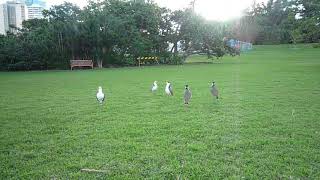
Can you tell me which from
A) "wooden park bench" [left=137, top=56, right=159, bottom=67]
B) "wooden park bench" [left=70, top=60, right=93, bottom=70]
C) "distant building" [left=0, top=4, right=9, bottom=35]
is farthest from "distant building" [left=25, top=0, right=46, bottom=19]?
"wooden park bench" [left=137, top=56, right=159, bottom=67]

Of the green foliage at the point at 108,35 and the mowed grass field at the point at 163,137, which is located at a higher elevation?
the green foliage at the point at 108,35

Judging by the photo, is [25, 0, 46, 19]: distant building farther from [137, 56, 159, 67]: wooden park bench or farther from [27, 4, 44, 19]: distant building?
[137, 56, 159, 67]: wooden park bench

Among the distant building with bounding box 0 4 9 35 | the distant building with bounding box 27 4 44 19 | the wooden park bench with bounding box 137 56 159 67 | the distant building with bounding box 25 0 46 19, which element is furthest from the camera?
the distant building with bounding box 0 4 9 35

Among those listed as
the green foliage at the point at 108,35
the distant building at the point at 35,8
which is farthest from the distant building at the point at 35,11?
the green foliage at the point at 108,35

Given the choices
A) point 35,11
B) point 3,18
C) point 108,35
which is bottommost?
point 108,35

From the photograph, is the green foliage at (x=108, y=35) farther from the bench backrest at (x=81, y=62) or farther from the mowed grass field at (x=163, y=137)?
the mowed grass field at (x=163, y=137)

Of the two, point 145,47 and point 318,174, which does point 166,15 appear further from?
point 318,174

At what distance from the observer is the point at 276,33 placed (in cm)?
6606

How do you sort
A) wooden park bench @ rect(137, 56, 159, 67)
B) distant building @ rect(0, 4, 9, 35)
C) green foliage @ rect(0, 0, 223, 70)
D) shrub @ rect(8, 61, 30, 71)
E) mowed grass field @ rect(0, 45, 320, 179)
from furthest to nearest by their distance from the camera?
distant building @ rect(0, 4, 9, 35) < wooden park bench @ rect(137, 56, 159, 67) < green foliage @ rect(0, 0, 223, 70) < shrub @ rect(8, 61, 30, 71) < mowed grass field @ rect(0, 45, 320, 179)

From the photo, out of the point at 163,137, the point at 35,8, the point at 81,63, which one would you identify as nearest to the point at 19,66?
the point at 81,63

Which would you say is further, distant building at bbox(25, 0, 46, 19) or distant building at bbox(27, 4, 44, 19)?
distant building at bbox(27, 4, 44, 19)

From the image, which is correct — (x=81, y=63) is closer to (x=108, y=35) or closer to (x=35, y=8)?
(x=108, y=35)

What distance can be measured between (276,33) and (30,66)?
48352mm

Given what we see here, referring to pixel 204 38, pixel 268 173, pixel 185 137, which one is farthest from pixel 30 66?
pixel 268 173
